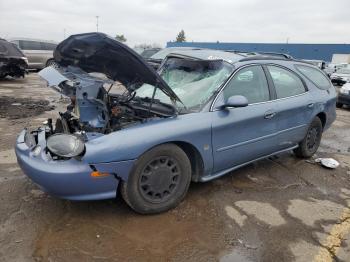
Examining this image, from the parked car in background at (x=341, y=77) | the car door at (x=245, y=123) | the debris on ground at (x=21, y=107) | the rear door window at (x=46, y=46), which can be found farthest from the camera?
the parked car in background at (x=341, y=77)

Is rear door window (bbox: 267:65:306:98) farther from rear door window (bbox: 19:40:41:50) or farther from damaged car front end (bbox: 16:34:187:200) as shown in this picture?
rear door window (bbox: 19:40:41:50)

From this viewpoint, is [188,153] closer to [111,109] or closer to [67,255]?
[111,109]

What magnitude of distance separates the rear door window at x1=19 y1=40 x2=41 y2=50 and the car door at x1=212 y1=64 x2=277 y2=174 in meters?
17.1

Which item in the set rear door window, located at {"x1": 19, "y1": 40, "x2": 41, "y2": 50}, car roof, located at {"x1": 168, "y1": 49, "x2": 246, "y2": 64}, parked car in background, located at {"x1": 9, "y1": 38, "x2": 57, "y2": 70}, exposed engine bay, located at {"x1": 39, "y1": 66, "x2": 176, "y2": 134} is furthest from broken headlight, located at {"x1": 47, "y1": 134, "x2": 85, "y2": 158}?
rear door window, located at {"x1": 19, "y1": 40, "x2": 41, "y2": 50}

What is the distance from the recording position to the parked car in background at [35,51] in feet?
60.2

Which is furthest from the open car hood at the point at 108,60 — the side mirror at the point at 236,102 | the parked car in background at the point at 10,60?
the parked car in background at the point at 10,60

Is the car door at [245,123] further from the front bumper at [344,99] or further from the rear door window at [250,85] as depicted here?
the front bumper at [344,99]

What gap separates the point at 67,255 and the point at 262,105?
109 inches

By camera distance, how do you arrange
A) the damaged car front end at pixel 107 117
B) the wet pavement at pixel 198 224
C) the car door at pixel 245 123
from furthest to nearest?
1. the car door at pixel 245 123
2. the damaged car front end at pixel 107 117
3. the wet pavement at pixel 198 224

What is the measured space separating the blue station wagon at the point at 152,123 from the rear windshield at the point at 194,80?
0.01m

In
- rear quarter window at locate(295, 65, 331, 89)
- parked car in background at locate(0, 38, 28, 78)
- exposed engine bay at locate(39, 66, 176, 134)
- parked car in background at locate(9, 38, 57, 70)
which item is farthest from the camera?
parked car in background at locate(9, 38, 57, 70)

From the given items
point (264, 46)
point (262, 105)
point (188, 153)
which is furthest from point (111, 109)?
point (264, 46)

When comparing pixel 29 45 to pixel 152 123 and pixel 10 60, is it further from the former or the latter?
pixel 152 123

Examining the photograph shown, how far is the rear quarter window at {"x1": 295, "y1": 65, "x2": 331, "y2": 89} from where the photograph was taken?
528cm
